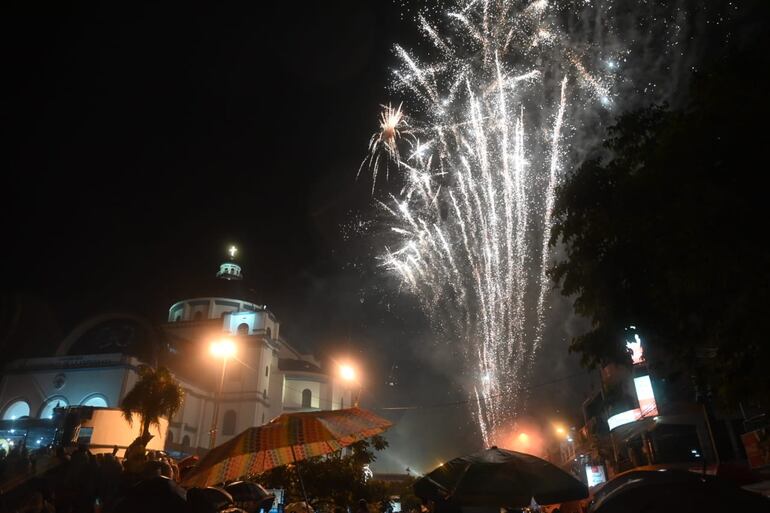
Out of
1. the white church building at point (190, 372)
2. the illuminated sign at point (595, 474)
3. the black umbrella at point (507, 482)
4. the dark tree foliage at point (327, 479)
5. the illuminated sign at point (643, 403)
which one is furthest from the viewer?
the white church building at point (190, 372)

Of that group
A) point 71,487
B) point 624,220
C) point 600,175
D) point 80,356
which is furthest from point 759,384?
point 80,356

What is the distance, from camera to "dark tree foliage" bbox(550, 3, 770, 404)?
5578 mm

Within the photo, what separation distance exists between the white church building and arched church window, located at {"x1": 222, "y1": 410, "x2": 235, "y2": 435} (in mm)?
93

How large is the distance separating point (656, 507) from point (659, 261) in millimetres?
3546

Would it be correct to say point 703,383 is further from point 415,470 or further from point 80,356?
point 415,470

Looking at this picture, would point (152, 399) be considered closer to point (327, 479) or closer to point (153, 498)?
point (327, 479)

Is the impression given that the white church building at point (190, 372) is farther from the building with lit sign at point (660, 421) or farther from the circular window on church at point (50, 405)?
the building with lit sign at point (660, 421)

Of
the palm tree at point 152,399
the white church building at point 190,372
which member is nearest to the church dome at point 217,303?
the white church building at point 190,372

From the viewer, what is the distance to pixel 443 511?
302 inches

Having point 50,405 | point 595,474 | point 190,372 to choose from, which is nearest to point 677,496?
point 595,474

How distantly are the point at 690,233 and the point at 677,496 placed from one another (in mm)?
3280

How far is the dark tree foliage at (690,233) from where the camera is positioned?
18.3 feet

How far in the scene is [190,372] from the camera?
49.1 meters

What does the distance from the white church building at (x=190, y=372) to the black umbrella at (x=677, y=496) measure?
31450 millimetres
